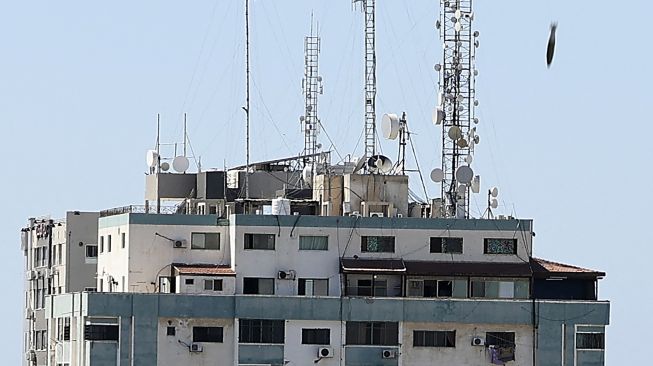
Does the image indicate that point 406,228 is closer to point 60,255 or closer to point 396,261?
point 396,261

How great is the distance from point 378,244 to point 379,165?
14.7ft

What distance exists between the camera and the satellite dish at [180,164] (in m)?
105

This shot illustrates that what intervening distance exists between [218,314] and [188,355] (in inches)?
83.0

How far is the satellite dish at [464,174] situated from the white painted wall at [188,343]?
1235 centimetres

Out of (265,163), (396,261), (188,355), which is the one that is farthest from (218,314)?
(265,163)

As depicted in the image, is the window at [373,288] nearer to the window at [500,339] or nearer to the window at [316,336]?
the window at [316,336]

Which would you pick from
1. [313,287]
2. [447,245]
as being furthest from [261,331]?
[447,245]

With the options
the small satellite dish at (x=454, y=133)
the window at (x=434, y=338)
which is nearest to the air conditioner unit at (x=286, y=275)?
the window at (x=434, y=338)

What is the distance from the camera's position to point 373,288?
94312 millimetres

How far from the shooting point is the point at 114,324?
303ft

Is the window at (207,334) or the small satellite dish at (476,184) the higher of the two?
the small satellite dish at (476,184)

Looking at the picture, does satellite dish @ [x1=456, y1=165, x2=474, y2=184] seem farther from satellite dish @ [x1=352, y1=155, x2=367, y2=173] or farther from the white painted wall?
the white painted wall

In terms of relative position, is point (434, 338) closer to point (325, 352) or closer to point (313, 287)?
point (325, 352)

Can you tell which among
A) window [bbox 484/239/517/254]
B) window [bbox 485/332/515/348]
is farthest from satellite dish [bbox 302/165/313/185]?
window [bbox 485/332/515/348]
